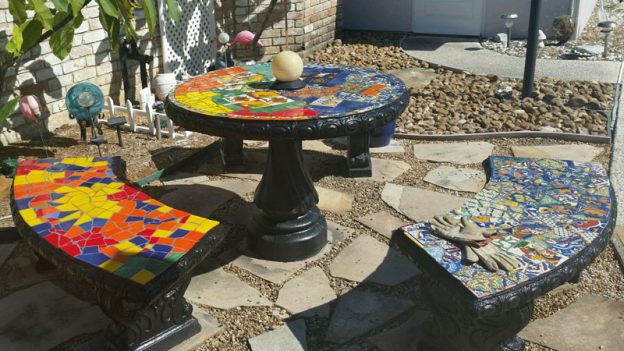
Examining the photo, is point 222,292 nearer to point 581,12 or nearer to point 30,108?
point 30,108

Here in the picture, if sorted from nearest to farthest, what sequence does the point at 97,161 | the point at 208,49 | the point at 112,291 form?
the point at 112,291
the point at 97,161
the point at 208,49

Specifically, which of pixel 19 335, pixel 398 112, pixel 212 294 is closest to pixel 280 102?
pixel 398 112

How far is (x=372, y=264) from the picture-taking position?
4.44m

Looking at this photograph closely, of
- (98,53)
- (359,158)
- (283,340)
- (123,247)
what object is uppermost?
(98,53)

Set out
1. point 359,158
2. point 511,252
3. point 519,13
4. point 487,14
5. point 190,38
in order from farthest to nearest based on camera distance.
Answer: point 487,14 → point 519,13 → point 190,38 → point 359,158 → point 511,252

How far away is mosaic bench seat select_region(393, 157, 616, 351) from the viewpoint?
2.95 meters

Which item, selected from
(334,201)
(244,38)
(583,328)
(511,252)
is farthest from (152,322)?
(244,38)

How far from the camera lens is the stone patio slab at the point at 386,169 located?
Result: 19.2 ft

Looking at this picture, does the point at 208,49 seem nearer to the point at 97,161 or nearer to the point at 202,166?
the point at 202,166

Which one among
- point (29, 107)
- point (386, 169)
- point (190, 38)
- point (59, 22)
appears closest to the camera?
point (59, 22)

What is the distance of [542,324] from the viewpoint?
377 centimetres

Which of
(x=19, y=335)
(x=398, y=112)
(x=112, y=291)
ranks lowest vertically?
(x=19, y=335)

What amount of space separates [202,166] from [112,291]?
10.4 ft

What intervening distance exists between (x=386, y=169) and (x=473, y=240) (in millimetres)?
2873
